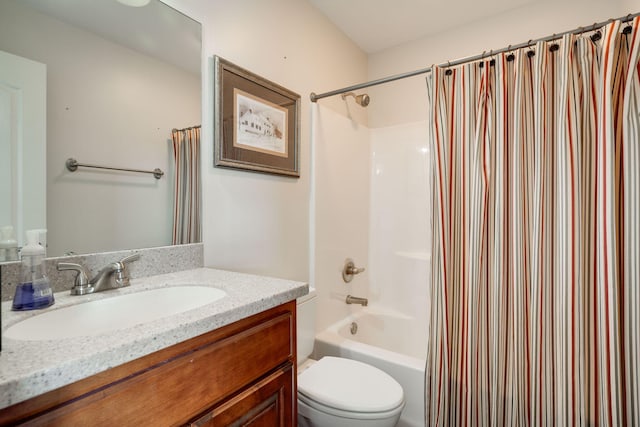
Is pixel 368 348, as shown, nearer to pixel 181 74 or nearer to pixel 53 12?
pixel 181 74

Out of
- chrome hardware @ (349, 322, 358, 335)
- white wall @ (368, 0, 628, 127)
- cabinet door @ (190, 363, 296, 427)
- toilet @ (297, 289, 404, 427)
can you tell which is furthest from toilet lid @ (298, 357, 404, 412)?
white wall @ (368, 0, 628, 127)

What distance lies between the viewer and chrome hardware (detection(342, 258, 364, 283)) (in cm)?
221

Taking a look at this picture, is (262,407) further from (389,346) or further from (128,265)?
(389,346)

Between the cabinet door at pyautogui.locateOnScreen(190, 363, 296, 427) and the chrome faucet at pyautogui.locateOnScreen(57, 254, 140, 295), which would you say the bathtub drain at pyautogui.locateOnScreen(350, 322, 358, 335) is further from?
the chrome faucet at pyautogui.locateOnScreen(57, 254, 140, 295)

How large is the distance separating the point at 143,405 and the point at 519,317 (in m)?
1.35

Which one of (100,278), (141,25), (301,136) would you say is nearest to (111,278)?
(100,278)

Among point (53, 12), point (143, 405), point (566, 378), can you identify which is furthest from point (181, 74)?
point (566, 378)

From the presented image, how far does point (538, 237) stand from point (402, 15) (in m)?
1.67

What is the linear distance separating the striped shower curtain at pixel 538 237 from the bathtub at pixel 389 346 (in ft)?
0.33

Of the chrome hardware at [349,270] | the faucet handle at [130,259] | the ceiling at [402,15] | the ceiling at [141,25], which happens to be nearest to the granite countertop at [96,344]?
the faucet handle at [130,259]

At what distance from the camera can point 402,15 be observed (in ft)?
6.81

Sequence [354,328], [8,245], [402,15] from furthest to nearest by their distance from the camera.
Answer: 1. [354,328]
2. [402,15]
3. [8,245]

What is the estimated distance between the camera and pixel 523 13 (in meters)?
1.99

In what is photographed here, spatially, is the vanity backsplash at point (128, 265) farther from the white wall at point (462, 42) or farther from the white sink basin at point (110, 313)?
the white wall at point (462, 42)
